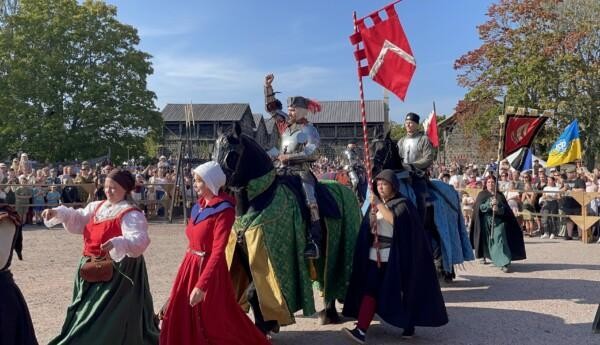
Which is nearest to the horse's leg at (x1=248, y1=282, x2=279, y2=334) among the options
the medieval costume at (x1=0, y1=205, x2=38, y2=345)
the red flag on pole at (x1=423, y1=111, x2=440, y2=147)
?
the medieval costume at (x1=0, y1=205, x2=38, y2=345)

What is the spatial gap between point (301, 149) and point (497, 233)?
4.88 metres

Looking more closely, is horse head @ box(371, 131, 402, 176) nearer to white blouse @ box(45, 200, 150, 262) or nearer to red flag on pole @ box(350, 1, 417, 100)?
red flag on pole @ box(350, 1, 417, 100)

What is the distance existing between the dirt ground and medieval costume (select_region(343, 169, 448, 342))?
0.33 metres

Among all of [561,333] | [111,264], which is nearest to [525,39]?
[561,333]

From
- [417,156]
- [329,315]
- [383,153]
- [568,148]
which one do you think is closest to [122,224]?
[329,315]

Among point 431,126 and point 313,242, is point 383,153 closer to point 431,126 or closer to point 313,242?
point 313,242

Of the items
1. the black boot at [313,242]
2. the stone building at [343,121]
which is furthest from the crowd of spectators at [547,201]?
the stone building at [343,121]

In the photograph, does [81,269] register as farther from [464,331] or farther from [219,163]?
[464,331]

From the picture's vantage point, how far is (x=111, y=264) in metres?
3.88

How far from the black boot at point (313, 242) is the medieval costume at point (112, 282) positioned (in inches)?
58.9

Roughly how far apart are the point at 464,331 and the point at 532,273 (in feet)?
12.7

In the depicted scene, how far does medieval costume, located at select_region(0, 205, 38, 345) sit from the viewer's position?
3277 millimetres

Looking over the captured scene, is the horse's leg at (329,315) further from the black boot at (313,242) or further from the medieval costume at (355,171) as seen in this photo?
the medieval costume at (355,171)

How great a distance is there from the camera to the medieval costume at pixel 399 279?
15.8ft
